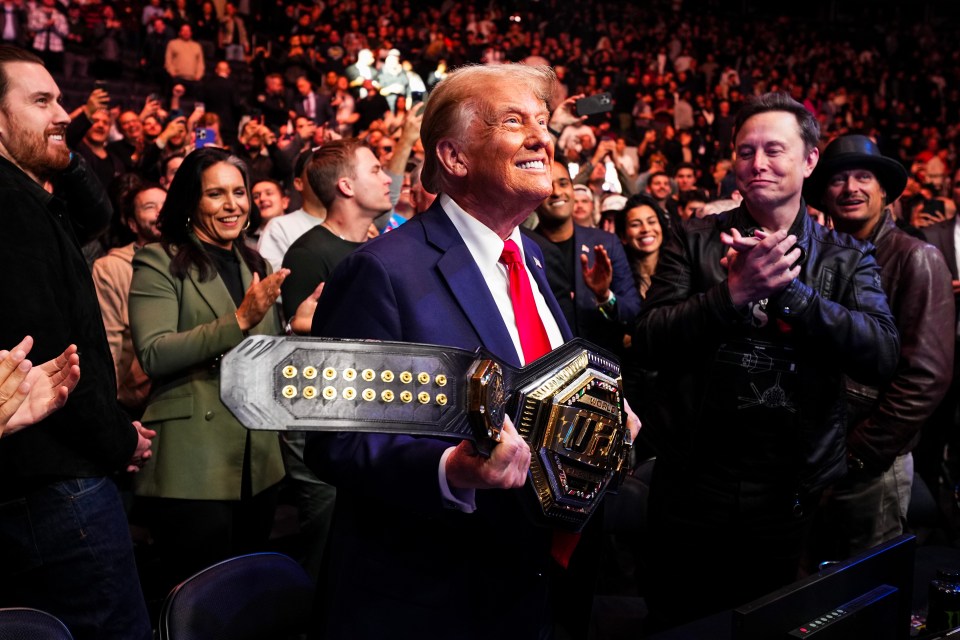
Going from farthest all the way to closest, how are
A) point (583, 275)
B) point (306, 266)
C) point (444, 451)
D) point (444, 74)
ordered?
point (583, 275) → point (306, 266) → point (444, 74) → point (444, 451)

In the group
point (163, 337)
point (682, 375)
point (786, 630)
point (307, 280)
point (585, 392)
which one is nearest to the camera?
point (786, 630)

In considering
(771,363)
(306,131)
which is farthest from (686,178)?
(771,363)

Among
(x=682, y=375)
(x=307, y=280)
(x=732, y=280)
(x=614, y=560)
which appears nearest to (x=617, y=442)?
(x=732, y=280)

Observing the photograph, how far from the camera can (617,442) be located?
1.57 meters

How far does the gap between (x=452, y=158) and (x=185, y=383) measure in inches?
58.8

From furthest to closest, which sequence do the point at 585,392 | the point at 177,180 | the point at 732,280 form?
the point at 177,180
the point at 732,280
the point at 585,392

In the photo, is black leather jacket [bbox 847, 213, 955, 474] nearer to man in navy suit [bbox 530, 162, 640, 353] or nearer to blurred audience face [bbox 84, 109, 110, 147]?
man in navy suit [bbox 530, 162, 640, 353]

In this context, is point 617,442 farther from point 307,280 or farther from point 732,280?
point 307,280

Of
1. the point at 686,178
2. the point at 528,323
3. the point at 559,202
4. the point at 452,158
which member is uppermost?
the point at 452,158

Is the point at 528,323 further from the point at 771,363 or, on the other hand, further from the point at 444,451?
the point at 771,363

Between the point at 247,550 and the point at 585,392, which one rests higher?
the point at 585,392

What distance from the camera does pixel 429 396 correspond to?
4.01 ft

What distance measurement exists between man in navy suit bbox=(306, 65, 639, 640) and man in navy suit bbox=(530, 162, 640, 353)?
1.87 meters

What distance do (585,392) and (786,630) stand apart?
465mm
